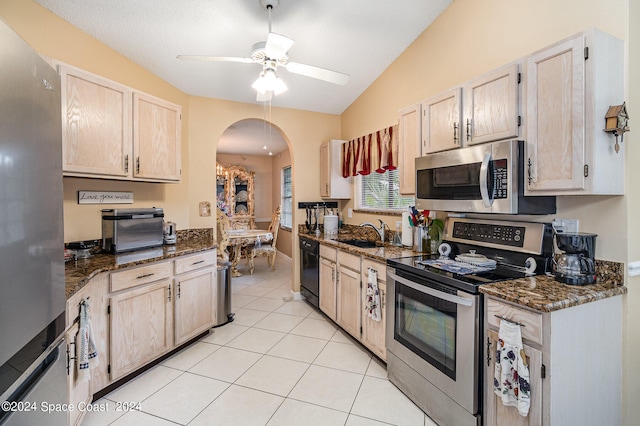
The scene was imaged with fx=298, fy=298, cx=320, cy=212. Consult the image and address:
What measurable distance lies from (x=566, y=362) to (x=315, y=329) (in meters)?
2.25

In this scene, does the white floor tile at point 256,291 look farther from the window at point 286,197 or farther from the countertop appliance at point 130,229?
the window at point 286,197

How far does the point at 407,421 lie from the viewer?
1818 millimetres

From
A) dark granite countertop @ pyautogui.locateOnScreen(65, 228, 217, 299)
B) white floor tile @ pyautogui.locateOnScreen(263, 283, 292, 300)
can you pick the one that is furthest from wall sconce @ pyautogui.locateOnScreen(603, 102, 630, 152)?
white floor tile @ pyautogui.locateOnScreen(263, 283, 292, 300)

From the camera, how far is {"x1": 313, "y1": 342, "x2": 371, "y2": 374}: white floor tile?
2451 millimetres

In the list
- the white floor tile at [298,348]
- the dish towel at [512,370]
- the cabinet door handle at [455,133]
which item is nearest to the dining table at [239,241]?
the white floor tile at [298,348]

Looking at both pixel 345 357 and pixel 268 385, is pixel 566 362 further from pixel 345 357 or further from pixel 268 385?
pixel 268 385

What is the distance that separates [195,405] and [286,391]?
60cm

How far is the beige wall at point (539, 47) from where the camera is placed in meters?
1.48

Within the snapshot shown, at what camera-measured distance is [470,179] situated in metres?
1.92

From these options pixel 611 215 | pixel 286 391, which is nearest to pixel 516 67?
pixel 611 215

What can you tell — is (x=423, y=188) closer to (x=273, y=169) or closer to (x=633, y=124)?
(x=633, y=124)

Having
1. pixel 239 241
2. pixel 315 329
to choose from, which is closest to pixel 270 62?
pixel 315 329

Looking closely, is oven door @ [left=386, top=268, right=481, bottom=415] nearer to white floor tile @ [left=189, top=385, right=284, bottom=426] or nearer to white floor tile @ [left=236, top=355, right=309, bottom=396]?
white floor tile @ [left=236, top=355, right=309, bottom=396]

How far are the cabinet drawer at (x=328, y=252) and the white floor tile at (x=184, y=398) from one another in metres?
1.49
